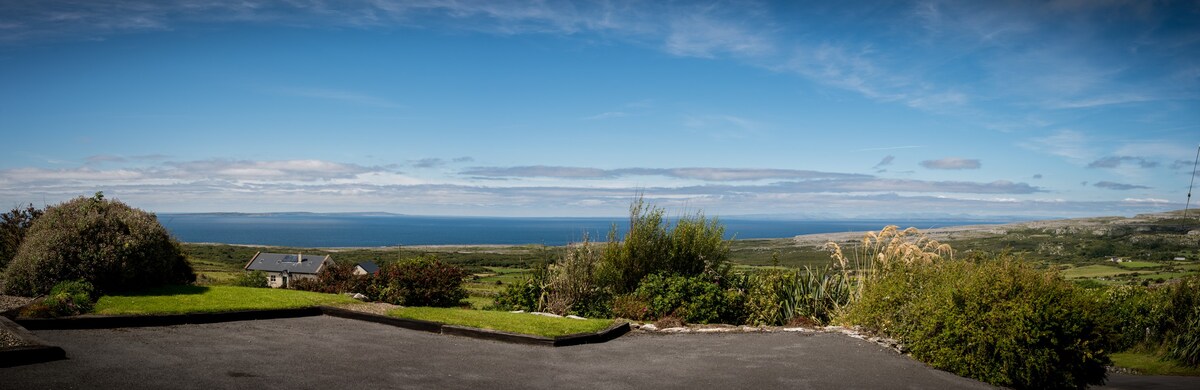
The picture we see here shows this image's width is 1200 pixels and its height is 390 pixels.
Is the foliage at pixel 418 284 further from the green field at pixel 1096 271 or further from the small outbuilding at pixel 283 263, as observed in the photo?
the green field at pixel 1096 271

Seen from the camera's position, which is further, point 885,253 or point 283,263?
point 283,263

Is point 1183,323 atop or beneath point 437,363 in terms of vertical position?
beneath

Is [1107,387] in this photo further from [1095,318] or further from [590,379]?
[590,379]

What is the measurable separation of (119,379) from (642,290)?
29.5 feet

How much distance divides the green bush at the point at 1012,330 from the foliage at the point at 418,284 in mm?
9872

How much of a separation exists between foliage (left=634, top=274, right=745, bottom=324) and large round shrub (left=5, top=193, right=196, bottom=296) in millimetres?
10329

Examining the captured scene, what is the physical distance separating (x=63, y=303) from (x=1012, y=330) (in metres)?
14.1

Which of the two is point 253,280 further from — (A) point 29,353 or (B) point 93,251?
(A) point 29,353

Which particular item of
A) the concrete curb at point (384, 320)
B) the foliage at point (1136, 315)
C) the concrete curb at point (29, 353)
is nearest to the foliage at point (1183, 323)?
the foliage at point (1136, 315)

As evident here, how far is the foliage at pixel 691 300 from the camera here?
1326cm

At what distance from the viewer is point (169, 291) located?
559 inches

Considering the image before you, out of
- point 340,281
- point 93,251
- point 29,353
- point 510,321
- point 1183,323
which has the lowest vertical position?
point 1183,323

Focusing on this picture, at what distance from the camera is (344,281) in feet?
57.9

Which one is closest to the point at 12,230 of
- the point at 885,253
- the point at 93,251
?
the point at 93,251
